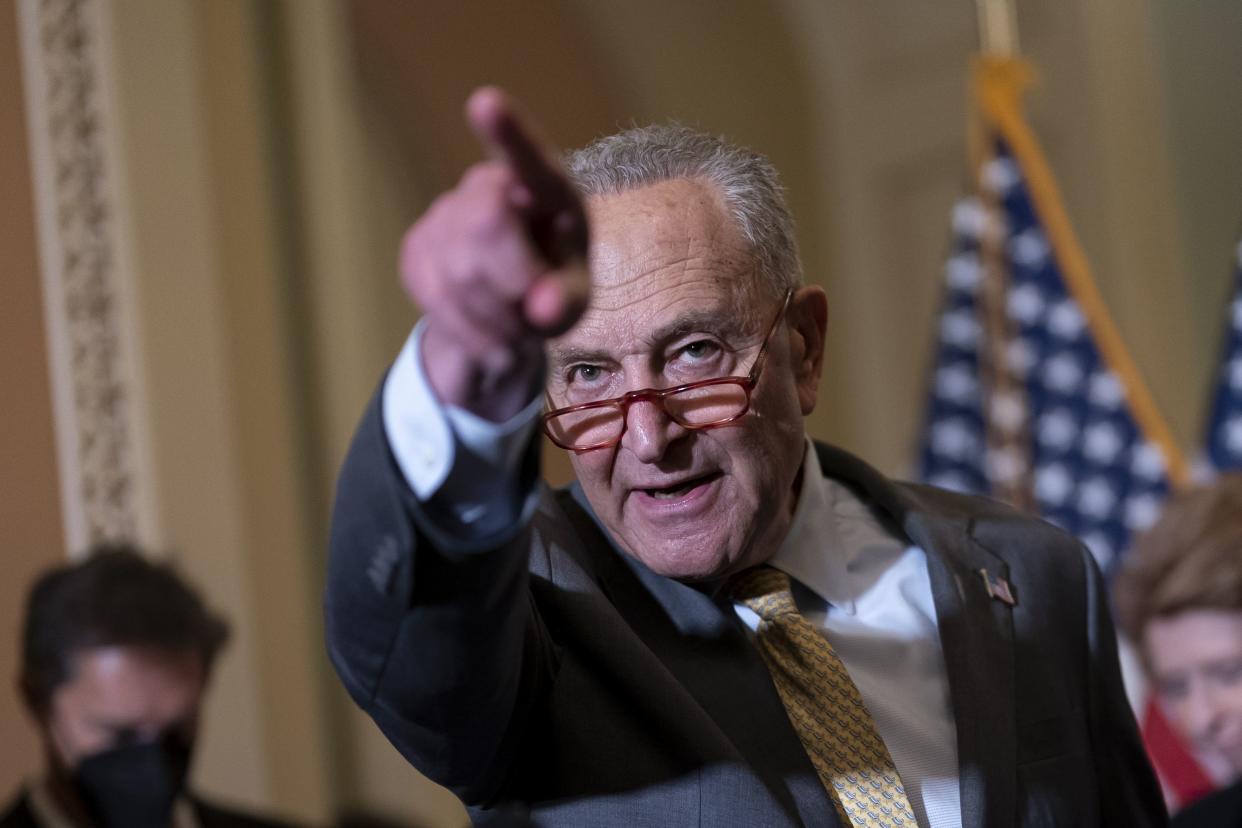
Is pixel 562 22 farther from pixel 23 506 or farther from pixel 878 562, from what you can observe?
pixel 878 562

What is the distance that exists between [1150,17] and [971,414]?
1901 mm

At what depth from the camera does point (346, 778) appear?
12.8 ft

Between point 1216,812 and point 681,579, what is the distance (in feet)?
3.76

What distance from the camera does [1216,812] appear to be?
2.21 meters

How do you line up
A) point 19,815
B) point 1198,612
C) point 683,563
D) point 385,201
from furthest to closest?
point 385,201, point 1198,612, point 19,815, point 683,563

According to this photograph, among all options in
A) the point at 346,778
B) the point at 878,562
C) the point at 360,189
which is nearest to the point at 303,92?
the point at 360,189

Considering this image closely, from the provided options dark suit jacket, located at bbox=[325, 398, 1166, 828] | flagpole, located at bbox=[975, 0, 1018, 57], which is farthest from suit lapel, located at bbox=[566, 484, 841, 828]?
flagpole, located at bbox=[975, 0, 1018, 57]

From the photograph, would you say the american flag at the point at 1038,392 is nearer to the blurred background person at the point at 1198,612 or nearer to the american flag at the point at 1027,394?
the american flag at the point at 1027,394

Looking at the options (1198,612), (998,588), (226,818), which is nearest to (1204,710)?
(1198,612)

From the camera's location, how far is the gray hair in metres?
1.61

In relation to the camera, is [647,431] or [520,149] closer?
[520,149]

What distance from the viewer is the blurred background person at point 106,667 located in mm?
2674

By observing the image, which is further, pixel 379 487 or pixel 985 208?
pixel 985 208

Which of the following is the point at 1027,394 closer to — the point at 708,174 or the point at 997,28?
the point at 997,28
